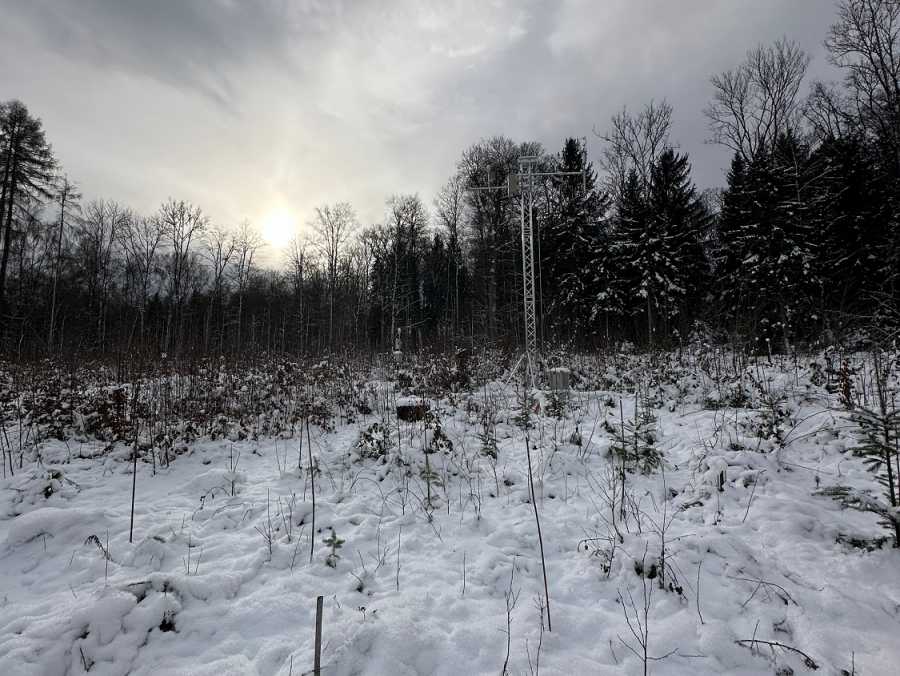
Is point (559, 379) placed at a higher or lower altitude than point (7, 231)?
lower

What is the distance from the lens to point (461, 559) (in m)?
3.02

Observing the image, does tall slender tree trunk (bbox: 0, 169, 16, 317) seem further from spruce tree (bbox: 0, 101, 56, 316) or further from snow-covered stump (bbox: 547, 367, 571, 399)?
snow-covered stump (bbox: 547, 367, 571, 399)

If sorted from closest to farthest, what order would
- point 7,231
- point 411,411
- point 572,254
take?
point 411,411 < point 7,231 < point 572,254

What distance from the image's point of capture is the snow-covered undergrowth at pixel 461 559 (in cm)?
203

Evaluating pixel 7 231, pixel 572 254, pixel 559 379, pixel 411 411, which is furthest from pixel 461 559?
pixel 7 231

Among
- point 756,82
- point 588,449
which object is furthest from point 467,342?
point 756,82

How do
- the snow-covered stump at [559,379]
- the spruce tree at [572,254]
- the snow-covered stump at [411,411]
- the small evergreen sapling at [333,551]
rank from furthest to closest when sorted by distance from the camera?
the spruce tree at [572,254]
the snow-covered stump at [559,379]
the snow-covered stump at [411,411]
the small evergreen sapling at [333,551]

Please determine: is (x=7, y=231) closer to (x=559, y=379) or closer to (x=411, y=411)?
(x=411, y=411)

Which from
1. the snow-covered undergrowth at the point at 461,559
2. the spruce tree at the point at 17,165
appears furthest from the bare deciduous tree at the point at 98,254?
the snow-covered undergrowth at the point at 461,559

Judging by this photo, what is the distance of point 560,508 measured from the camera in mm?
3791

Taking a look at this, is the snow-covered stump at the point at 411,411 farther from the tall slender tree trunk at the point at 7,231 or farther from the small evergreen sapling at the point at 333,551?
the tall slender tree trunk at the point at 7,231

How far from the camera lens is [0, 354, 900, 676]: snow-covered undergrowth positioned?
2.03 metres

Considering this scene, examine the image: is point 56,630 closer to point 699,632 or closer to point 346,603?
point 346,603

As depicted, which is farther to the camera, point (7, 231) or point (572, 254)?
point (572, 254)
